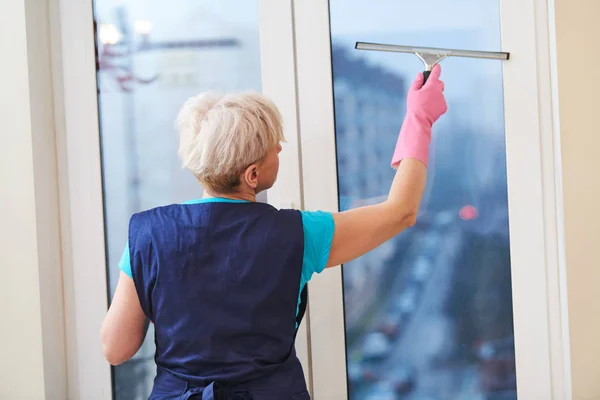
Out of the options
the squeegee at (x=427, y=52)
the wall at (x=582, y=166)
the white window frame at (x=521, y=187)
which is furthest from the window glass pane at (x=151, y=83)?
the wall at (x=582, y=166)

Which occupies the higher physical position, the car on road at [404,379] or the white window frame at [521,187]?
the white window frame at [521,187]

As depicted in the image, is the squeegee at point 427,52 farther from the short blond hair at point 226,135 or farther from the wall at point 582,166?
the short blond hair at point 226,135

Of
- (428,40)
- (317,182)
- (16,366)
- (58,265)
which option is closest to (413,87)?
(428,40)

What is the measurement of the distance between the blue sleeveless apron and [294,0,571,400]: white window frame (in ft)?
1.60

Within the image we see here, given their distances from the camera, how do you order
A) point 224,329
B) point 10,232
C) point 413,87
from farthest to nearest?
1. point 10,232
2. point 413,87
3. point 224,329

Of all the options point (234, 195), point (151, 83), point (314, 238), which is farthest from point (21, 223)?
point (314, 238)

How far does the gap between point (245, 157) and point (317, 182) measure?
0.51 m

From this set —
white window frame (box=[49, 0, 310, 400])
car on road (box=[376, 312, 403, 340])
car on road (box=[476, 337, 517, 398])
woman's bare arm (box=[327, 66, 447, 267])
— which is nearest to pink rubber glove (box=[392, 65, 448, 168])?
woman's bare arm (box=[327, 66, 447, 267])

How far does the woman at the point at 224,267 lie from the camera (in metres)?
1.17

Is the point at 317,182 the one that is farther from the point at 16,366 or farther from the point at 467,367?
the point at 16,366

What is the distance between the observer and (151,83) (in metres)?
1.74

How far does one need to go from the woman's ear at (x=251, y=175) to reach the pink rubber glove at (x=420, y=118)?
35cm

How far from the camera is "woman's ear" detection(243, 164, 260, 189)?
1.21 m

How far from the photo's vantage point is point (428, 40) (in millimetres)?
1680
